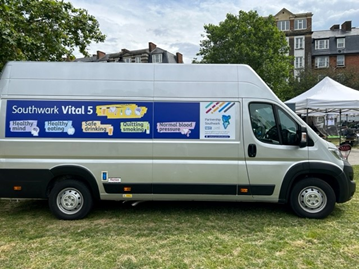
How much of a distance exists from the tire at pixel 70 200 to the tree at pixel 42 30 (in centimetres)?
322

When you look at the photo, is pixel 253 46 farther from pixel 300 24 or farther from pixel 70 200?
pixel 300 24

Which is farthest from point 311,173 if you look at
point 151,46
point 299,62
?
point 151,46

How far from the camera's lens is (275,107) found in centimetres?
448

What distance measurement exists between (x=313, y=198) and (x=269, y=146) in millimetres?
1150

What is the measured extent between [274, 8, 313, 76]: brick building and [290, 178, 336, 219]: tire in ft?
131

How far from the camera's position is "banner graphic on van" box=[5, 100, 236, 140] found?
4418 millimetres

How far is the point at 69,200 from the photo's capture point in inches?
181

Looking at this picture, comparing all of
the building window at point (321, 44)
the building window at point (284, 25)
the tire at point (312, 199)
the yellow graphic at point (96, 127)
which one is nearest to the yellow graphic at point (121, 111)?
the yellow graphic at point (96, 127)

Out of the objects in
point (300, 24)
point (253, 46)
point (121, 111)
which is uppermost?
point (300, 24)

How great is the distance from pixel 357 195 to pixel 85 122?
5.71 metres

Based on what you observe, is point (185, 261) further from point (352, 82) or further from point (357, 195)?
point (352, 82)

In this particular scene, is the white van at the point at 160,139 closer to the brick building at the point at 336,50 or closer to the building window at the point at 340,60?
the brick building at the point at 336,50

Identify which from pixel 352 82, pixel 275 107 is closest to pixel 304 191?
pixel 275 107

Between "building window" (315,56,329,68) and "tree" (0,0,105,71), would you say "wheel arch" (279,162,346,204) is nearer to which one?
"tree" (0,0,105,71)
